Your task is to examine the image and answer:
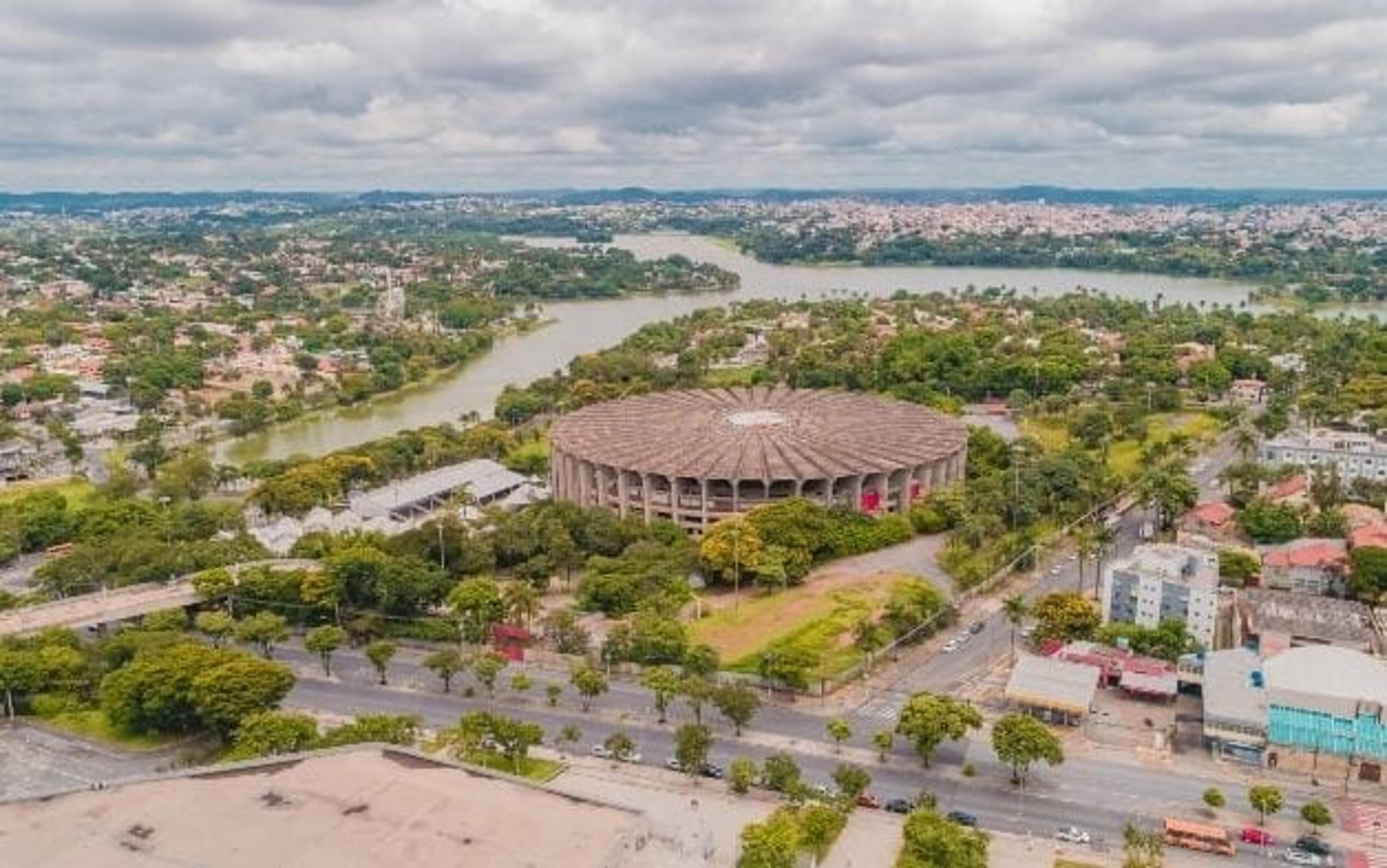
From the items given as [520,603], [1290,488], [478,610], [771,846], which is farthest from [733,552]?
[1290,488]

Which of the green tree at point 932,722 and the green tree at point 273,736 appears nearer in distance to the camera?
the green tree at point 273,736

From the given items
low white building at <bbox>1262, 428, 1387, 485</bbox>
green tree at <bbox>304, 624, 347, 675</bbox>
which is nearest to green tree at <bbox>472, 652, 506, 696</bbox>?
green tree at <bbox>304, 624, 347, 675</bbox>

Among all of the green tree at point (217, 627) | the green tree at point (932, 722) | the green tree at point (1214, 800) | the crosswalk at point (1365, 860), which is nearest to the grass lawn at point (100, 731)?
the green tree at point (217, 627)

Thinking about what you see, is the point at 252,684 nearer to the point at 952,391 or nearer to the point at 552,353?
the point at 952,391

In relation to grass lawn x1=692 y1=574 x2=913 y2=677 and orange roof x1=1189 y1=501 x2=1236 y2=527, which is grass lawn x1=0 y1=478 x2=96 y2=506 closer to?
grass lawn x1=692 y1=574 x2=913 y2=677

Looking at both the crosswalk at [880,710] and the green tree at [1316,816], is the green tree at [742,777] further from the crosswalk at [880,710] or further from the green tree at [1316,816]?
the green tree at [1316,816]
